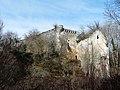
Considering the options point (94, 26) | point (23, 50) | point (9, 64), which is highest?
point (94, 26)

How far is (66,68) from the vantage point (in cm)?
4184

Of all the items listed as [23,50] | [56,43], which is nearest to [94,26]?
[56,43]

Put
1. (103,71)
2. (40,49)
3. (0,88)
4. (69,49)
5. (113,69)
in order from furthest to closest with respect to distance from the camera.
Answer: (69,49), (40,49), (103,71), (113,69), (0,88)

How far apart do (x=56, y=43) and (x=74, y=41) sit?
7367 mm

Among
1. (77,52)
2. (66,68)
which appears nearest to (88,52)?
(77,52)

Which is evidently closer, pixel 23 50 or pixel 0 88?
pixel 0 88

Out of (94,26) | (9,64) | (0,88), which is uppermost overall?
(94,26)

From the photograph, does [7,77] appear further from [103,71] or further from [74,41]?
[74,41]

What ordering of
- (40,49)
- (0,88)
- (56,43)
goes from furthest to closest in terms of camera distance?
(56,43) < (40,49) < (0,88)

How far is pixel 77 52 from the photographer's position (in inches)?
2179

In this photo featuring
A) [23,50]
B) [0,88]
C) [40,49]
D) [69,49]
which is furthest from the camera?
[69,49]

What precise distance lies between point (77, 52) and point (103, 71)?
39.8m

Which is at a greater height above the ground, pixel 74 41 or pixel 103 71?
pixel 74 41

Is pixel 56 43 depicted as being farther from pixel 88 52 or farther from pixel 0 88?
pixel 0 88
